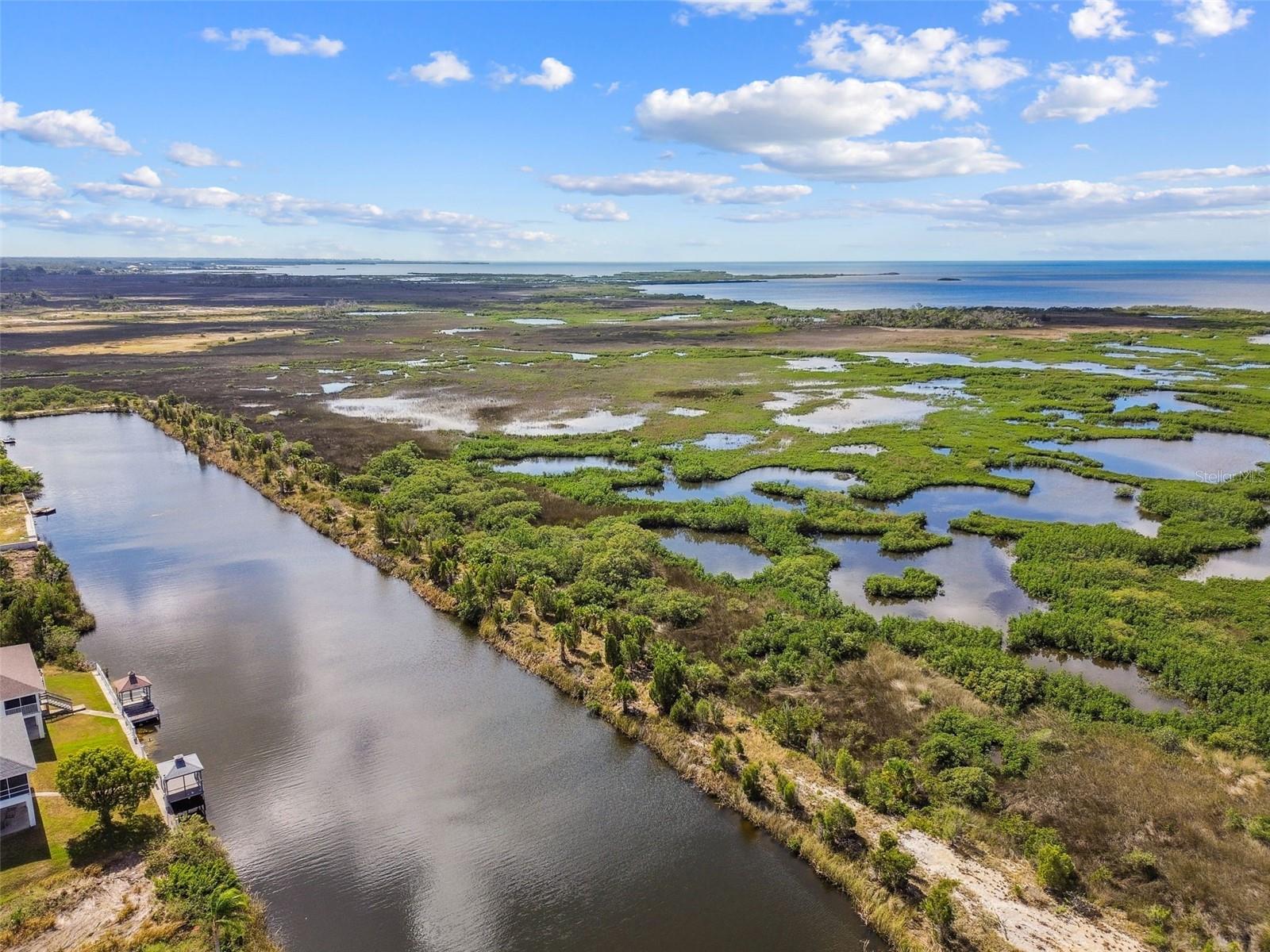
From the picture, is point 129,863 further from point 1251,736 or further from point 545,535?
point 1251,736

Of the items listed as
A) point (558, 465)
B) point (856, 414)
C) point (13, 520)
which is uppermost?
point (856, 414)

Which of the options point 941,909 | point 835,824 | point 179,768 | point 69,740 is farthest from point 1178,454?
point 69,740

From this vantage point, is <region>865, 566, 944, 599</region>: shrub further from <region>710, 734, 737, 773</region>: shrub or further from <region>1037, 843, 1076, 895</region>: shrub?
<region>1037, 843, 1076, 895</region>: shrub

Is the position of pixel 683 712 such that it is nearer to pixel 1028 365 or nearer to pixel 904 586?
pixel 904 586

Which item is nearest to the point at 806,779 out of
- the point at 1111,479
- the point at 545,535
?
the point at 545,535

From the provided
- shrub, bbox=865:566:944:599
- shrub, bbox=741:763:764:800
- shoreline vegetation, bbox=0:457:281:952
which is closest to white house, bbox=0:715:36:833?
shoreline vegetation, bbox=0:457:281:952
